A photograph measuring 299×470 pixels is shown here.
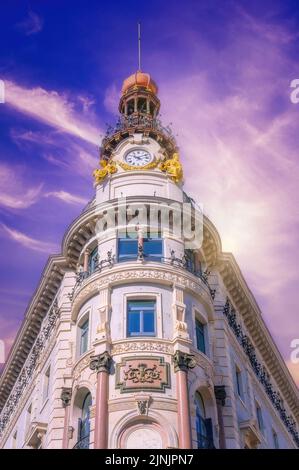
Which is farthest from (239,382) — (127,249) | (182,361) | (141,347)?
(127,249)

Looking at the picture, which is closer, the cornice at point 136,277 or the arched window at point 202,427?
the arched window at point 202,427

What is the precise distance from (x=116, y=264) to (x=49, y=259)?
7603mm

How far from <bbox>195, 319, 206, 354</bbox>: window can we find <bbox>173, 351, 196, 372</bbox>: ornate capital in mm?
3064

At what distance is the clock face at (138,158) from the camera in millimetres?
45156

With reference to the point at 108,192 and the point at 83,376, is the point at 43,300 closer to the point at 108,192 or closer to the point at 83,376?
the point at 108,192

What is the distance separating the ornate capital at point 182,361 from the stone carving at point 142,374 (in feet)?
1.61

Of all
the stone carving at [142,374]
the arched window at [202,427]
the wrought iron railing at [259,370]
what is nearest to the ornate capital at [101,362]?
the stone carving at [142,374]

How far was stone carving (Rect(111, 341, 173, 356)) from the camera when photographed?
34.5m

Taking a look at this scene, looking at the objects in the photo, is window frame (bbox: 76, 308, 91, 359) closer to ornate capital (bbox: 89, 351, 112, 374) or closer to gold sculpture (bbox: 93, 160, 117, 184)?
ornate capital (bbox: 89, 351, 112, 374)

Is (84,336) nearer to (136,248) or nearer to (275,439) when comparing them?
(136,248)

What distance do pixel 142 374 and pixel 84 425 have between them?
410 cm

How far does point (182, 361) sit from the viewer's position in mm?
34188

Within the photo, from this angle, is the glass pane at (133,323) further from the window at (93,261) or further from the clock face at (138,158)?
the clock face at (138,158)

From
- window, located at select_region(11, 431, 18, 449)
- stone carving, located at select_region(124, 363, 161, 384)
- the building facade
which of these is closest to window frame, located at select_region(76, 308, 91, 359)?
the building facade
